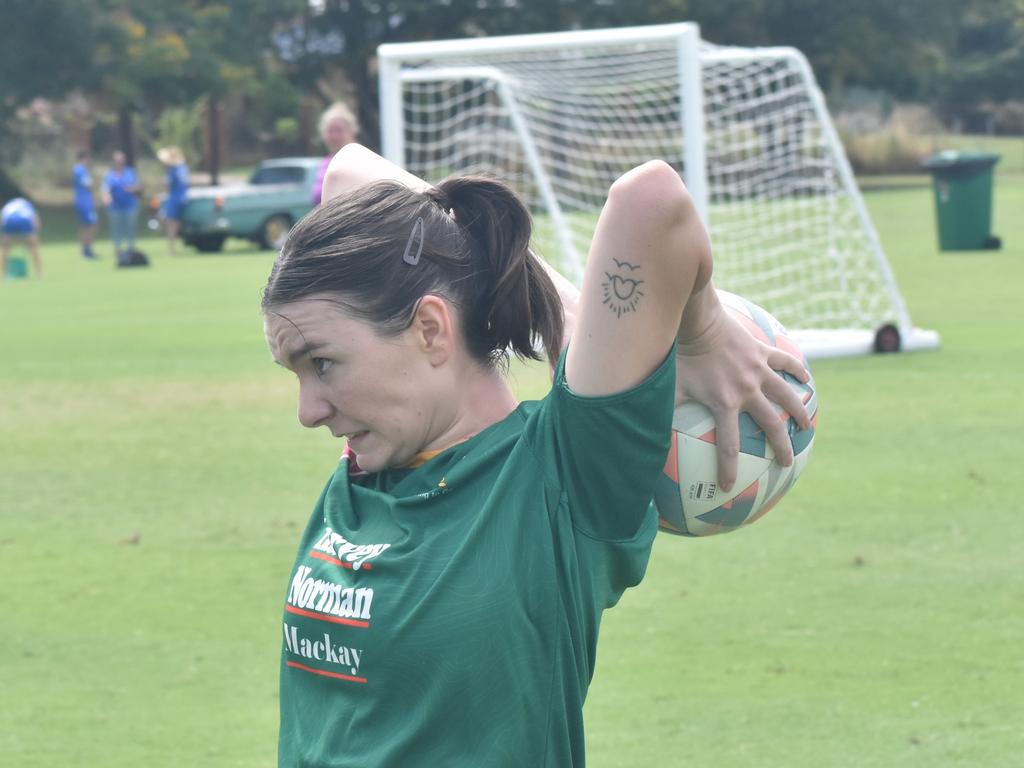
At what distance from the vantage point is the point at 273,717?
4.88 meters

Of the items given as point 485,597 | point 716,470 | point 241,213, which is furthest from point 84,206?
point 485,597

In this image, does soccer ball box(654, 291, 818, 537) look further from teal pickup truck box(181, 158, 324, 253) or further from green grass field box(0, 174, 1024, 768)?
teal pickup truck box(181, 158, 324, 253)

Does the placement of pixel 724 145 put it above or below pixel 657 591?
below

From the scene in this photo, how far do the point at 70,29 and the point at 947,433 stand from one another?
36.0 m

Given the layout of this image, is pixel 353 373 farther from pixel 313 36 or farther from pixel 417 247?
pixel 313 36

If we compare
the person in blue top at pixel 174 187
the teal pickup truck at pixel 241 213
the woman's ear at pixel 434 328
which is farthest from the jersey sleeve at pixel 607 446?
the teal pickup truck at pixel 241 213

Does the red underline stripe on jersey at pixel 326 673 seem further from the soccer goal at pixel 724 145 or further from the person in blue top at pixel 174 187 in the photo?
the person in blue top at pixel 174 187

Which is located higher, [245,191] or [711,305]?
[711,305]

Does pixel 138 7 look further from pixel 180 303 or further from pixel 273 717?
pixel 273 717

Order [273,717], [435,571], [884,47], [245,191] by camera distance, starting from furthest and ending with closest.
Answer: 1. [884,47]
2. [245,191]
3. [273,717]
4. [435,571]

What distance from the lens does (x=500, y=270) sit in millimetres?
2162

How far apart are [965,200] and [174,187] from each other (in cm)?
1390

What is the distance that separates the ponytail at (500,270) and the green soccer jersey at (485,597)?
0.12m

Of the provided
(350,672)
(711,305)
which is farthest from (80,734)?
(711,305)
